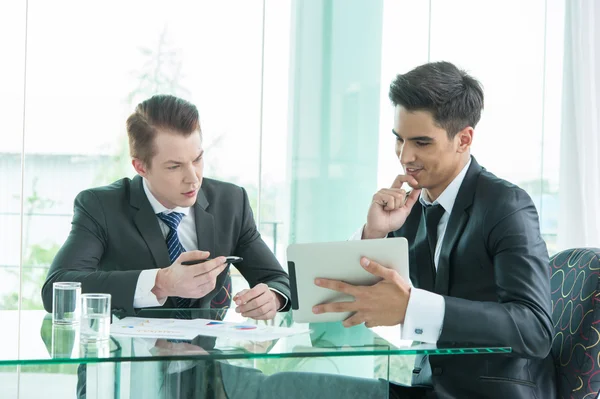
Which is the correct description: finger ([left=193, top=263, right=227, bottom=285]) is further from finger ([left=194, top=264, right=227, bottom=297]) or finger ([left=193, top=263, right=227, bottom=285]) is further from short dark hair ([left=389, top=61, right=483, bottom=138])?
short dark hair ([left=389, top=61, right=483, bottom=138])

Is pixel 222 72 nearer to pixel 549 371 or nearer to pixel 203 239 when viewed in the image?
pixel 203 239

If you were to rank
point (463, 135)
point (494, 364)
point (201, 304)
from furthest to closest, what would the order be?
1. point (201, 304)
2. point (463, 135)
3. point (494, 364)

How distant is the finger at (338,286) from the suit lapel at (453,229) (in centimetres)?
42

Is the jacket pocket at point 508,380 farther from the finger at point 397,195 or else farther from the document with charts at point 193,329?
the finger at point 397,195

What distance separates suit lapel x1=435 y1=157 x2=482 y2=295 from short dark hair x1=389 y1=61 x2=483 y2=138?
21 centimetres

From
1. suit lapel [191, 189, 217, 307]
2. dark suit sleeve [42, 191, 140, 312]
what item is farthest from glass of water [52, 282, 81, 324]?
suit lapel [191, 189, 217, 307]

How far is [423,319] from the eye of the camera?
5.74ft

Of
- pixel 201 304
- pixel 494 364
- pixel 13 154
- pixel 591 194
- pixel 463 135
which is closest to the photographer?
pixel 494 364

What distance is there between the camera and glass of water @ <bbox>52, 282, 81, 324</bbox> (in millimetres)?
1773

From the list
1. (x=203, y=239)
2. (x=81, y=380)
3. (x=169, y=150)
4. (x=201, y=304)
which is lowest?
(x=81, y=380)

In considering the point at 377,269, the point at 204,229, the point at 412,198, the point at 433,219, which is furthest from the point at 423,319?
the point at 204,229

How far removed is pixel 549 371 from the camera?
6.48ft

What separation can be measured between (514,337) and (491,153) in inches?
135

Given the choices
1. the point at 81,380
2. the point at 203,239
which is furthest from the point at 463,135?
the point at 81,380
